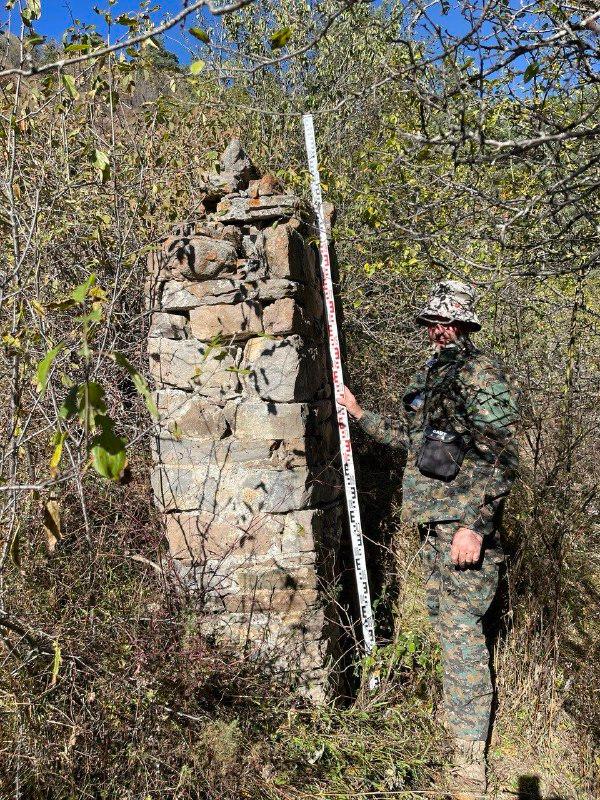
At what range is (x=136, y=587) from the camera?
3.34 meters

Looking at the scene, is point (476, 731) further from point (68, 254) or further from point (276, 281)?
point (68, 254)

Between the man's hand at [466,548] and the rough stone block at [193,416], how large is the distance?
131 cm

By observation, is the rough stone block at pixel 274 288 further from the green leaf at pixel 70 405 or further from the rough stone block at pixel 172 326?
the green leaf at pixel 70 405

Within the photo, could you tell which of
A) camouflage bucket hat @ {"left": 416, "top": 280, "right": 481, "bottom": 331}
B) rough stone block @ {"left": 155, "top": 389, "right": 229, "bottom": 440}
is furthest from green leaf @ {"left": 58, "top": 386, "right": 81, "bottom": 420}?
camouflage bucket hat @ {"left": 416, "top": 280, "right": 481, "bottom": 331}

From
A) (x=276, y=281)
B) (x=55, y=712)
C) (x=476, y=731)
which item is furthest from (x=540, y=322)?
(x=55, y=712)

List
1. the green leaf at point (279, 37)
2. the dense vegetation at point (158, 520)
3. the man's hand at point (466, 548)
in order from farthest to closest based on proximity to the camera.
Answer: the man's hand at point (466, 548)
the dense vegetation at point (158, 520)
the green leaf at point (279, 37)

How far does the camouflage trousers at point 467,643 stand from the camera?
131 inches

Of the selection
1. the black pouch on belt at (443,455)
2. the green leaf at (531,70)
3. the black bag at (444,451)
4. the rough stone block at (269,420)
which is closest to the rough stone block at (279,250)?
the rough stone block at (269,420)

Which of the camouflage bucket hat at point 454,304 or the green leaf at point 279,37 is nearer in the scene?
the green leaf at point 279,37

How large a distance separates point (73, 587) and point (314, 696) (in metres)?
1.34

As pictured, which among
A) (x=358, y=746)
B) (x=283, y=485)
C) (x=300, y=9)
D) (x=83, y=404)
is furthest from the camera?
(x=300, y=9)

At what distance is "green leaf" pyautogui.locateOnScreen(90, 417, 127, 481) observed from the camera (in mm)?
1251

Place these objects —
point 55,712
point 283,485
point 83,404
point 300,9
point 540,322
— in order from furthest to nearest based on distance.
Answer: point 300,9, point 540,322, point 283,485, point 55,712, point 83,404

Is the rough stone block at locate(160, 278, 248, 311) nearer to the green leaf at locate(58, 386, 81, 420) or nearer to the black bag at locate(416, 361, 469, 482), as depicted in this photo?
the black bag at locate(416, 361, 469, 482)
